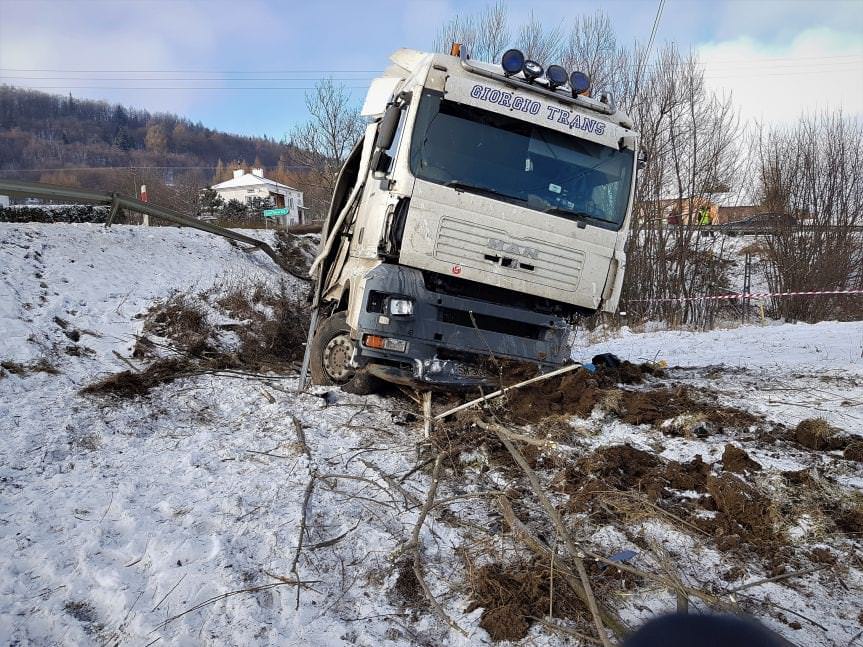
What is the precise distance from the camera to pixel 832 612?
2787 millimetres

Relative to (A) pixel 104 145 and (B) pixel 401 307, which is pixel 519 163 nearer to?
(B) pixel 401 307

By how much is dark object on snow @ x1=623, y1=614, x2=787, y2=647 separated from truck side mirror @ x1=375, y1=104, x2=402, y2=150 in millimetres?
5305

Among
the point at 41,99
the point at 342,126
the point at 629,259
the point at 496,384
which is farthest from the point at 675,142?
the point at 41,99

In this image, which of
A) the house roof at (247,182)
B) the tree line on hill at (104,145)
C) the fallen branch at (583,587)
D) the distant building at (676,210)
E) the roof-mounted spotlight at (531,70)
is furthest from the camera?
the tree line on hill at (104,145)

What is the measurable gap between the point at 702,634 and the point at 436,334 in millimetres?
4560

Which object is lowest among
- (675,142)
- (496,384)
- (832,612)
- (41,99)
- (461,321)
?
(832,612)

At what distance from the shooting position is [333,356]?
21.5 ft

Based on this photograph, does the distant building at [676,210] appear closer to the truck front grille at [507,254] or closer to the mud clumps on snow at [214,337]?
the mud clumps on snow at [214,337]

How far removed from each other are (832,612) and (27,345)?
301 inches

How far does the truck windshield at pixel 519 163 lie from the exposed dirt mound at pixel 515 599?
369cm

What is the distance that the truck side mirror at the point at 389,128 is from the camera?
5.84 m

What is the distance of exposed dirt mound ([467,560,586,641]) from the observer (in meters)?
2.72

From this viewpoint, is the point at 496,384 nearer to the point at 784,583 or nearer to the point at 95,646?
the point at 784,583

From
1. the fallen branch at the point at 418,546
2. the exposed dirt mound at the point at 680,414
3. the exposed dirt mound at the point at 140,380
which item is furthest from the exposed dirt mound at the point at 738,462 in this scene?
the exposed dirt mound at the point at 140,380
